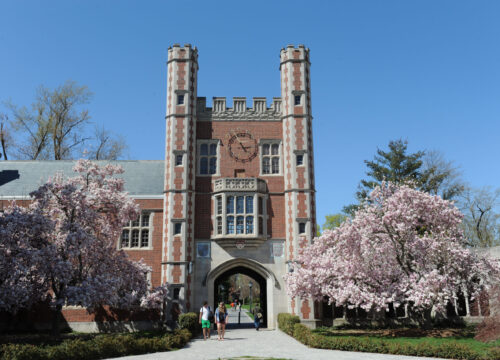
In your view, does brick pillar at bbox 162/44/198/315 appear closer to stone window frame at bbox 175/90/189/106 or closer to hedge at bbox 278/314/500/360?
stone window frame at bbox 175/90/189/106

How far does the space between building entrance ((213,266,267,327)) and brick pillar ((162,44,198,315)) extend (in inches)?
120

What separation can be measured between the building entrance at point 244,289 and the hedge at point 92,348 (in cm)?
1095

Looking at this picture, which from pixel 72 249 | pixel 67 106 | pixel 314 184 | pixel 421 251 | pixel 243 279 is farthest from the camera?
pixel 243 279

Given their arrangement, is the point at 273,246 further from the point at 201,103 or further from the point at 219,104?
the point at 201,103

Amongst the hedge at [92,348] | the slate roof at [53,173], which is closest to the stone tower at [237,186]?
the slate roof at [53,173]

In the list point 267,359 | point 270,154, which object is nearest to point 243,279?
point 270,154

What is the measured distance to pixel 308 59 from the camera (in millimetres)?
29375

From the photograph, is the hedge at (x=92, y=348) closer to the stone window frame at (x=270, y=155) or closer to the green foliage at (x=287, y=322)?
the green foliage at (x=287, y=322)

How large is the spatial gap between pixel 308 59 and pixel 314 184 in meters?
8.33

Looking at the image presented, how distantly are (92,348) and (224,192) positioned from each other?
1320cm

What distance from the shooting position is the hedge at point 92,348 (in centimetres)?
1327

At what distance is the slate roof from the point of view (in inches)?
1122

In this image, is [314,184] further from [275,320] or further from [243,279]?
[243,279]

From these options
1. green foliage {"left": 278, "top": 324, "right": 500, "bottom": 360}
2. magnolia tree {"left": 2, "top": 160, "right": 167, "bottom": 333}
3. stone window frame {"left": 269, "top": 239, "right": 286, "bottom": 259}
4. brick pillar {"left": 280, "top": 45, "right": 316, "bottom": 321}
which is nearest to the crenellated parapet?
brick pillar {"left": 280, "top": 45, "right": 316, "bottom": 321}
